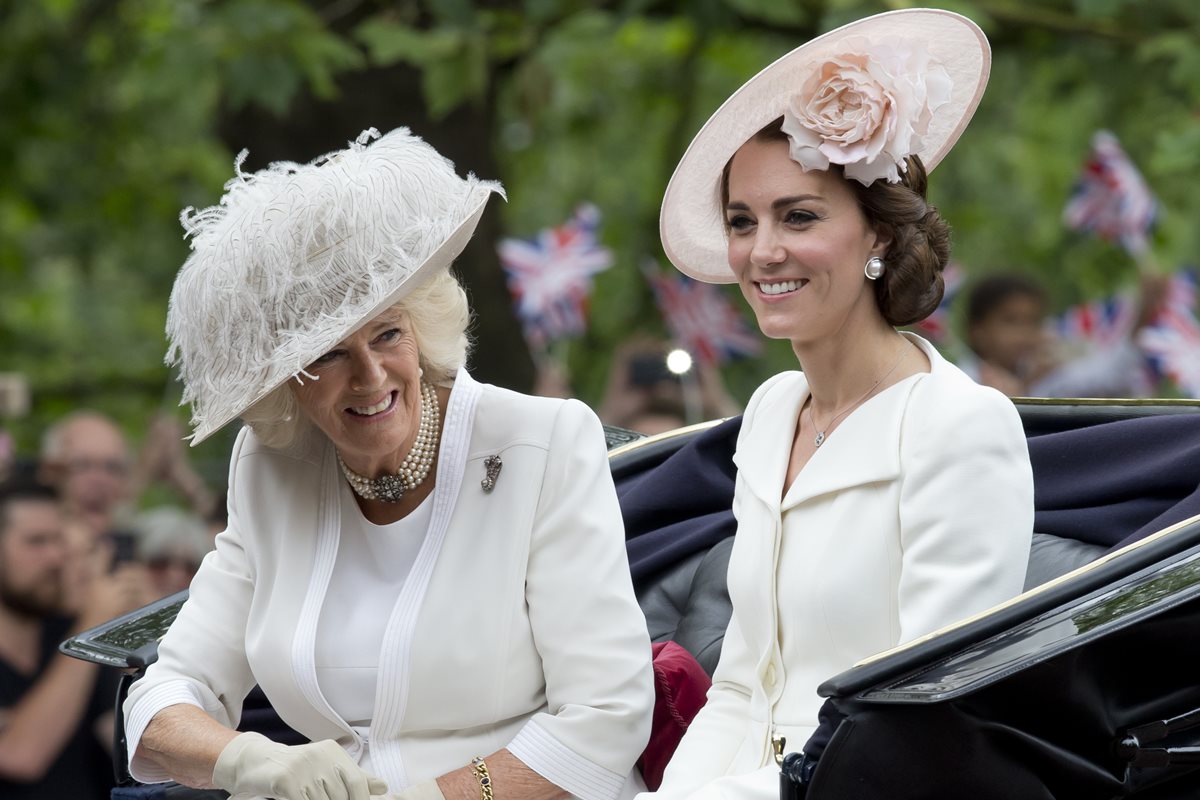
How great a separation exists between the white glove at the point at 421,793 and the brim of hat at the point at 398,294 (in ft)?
2.01

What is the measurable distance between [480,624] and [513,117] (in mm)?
4734

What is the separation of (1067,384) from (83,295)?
307 inches

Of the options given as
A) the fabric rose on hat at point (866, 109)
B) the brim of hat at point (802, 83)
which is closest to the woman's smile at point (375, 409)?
the brim of hat at point (802, 83)

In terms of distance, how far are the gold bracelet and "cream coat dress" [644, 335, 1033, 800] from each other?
0.26 metres

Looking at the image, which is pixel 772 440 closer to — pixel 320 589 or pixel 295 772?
pixel 320 589

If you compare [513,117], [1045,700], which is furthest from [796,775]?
[513,117]

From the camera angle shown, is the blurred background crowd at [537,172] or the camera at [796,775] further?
the blurred background crowd at [537,172]

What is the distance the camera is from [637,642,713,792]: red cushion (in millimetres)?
3053

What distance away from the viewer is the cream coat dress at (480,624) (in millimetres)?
2785

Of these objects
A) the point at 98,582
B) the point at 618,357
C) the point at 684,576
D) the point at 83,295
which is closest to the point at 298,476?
the point at 684,576

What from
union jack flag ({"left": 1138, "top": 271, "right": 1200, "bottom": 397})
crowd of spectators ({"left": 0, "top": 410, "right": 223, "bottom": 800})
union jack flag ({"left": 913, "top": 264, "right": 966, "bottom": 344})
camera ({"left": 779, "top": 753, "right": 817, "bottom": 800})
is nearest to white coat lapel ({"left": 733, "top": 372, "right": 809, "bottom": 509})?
camera ({"left": 779, "top": 753, "right": 817, "bottom": 800})

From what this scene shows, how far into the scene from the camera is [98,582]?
17.2 ft

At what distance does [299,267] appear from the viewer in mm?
2713

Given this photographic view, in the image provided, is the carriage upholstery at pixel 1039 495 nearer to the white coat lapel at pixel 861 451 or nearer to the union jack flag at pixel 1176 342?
the white coat lapel at pixel 861 451
